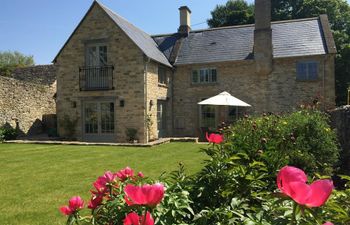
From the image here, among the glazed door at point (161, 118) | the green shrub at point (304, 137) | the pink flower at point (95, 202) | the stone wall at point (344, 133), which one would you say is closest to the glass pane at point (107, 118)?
the glazed door at point (161, 118)

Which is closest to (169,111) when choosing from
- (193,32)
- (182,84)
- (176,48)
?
(182,84)

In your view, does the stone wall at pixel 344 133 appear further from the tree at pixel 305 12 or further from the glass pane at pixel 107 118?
the tree at pixel 305 12

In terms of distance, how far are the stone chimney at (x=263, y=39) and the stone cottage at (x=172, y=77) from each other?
0.19ft

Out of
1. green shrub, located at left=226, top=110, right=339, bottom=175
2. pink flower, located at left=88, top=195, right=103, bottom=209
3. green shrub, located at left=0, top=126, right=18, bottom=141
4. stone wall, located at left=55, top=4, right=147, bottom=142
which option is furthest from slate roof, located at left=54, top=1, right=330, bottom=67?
pink flower, located at left=88, top=195, right=103, bottom=209

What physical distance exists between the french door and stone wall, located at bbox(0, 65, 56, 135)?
16.4 feet

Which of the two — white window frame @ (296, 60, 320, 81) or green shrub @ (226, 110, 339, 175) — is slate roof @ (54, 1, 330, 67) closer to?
white window frame @ (296, 60, 320, 81)

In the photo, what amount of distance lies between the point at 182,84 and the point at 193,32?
5025 mm

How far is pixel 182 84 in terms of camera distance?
21.3 meters

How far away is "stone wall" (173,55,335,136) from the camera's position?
18.6 meters

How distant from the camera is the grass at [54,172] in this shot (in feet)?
18.5

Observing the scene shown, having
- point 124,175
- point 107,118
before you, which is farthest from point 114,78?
point 124,175

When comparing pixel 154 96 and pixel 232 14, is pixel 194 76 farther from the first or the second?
pixel 232 14

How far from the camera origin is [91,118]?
19.0 metres

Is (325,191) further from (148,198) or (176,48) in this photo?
(176,48)
